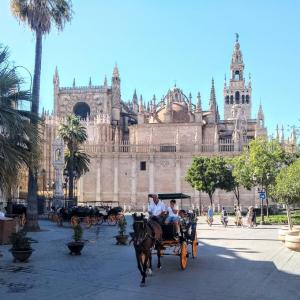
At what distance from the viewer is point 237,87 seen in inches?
4190

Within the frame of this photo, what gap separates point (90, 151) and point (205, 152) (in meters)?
16.2

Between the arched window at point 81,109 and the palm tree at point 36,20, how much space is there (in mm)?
58030

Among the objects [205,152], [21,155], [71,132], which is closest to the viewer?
[21,155]

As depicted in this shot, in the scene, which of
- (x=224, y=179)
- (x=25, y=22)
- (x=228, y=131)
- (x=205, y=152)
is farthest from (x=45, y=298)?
(x=228, y=131)

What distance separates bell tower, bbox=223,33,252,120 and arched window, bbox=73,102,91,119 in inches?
1477

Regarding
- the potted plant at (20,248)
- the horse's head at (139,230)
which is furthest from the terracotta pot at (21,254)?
the horse's head at (139,230)

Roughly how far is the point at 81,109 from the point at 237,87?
41.4 m

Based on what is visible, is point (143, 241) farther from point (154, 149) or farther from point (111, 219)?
point (154, 149)


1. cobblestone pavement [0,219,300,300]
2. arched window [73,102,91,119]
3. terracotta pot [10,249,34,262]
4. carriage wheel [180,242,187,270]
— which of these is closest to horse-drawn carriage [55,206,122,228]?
cobblestone pavement [0,219,300,300]

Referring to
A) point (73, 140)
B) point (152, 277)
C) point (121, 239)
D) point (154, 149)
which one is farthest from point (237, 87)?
point (152, 277)

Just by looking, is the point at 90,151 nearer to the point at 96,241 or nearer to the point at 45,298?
the point at 96,241

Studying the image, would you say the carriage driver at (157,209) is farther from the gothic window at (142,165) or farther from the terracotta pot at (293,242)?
the gothic window at (142,165)

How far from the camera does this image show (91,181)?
6588cm

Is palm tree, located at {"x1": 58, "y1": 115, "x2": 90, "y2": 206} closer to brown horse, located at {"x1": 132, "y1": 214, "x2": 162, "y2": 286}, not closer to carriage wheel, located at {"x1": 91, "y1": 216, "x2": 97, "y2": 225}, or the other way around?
carriage wheel, located at {"x1": 91, "y1": 216, "x2": 97, "y2": 225}
